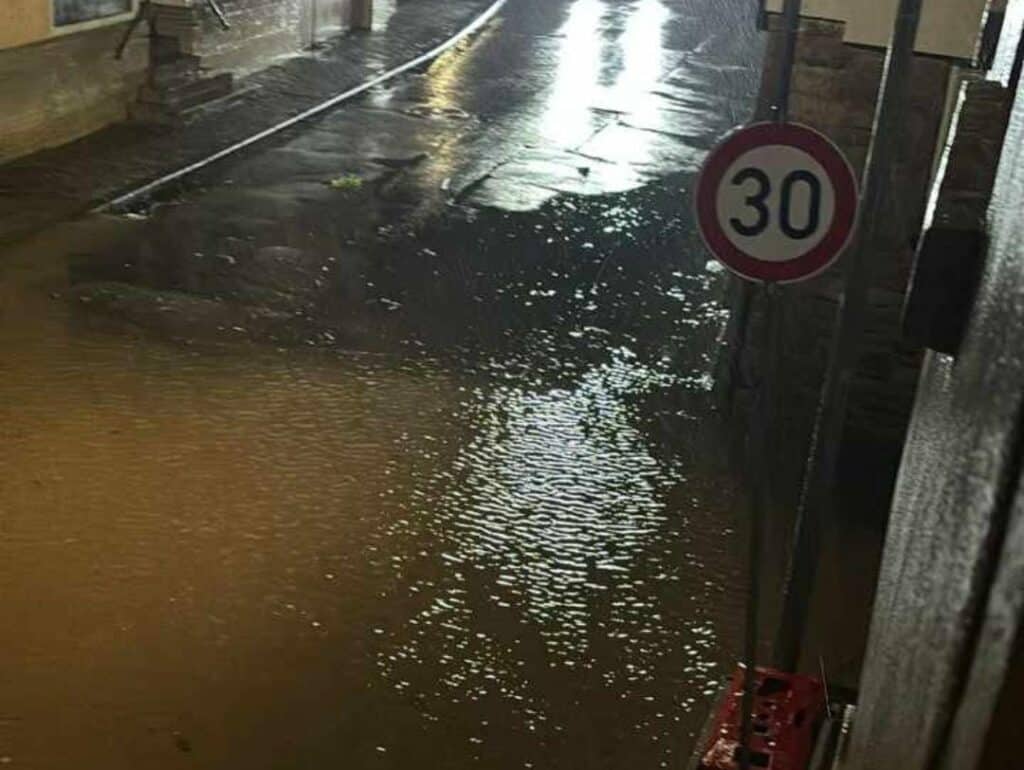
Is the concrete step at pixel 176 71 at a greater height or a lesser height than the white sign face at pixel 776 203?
lesser

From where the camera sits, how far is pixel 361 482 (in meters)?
6.93

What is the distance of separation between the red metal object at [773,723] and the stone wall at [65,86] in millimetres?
9286

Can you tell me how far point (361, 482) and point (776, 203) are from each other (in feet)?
11.0

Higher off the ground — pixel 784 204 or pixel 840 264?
pixel 784 204

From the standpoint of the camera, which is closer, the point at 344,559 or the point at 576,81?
the point at 344,559

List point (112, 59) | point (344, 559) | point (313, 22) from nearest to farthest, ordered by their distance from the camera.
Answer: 1. point (344, 559)
2. point (112, 59)
3. point (313, 22)

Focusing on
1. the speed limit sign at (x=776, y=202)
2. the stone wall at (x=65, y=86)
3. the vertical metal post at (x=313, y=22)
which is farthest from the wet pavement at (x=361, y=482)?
the vertical metal post at (x=313, y=22)

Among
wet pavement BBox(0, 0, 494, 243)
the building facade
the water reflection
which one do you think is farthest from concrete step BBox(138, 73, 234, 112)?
the water reflection

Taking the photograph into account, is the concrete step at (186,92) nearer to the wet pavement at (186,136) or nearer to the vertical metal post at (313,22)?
the wet pavement at (186,136)

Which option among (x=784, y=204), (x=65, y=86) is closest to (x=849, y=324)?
(x=784, y=204)

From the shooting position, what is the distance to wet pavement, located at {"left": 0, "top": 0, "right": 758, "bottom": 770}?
5.18 m

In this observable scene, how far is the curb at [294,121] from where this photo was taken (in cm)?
1112

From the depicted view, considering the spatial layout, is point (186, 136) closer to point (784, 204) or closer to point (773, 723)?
point (784, 204)

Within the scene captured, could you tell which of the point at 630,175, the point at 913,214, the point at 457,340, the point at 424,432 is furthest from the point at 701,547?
the point at 630,175
